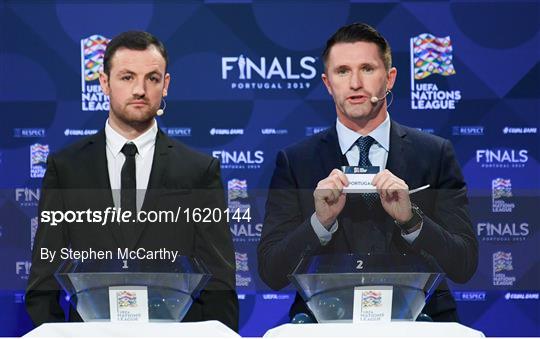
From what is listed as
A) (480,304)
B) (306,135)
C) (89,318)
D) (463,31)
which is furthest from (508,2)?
(89,318)

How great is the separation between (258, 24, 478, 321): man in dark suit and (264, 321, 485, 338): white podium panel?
0.93m

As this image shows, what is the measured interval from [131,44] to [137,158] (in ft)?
1.57

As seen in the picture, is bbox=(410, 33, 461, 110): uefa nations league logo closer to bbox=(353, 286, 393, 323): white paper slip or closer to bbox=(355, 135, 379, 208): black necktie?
bbox=(355, 135, 379, 208): black necktie

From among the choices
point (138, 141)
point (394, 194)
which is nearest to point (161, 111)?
point (138, 141)

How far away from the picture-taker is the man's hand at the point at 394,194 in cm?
350

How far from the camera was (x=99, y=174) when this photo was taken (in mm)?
3959

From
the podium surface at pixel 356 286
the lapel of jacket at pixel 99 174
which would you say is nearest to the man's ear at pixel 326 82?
the lapel of jacket at pixel 99 174

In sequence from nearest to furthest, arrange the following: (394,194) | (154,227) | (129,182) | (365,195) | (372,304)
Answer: (372,304), (394,194), (365,195), (154,227), (129,182)

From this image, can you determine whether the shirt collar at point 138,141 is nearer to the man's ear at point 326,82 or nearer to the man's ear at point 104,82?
the man's ear at point 104,82

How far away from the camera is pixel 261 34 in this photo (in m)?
4.52

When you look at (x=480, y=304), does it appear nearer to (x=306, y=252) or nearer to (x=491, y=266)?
(x=491, y=266)

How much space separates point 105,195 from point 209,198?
42cm

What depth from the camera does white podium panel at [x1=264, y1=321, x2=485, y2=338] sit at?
248cm

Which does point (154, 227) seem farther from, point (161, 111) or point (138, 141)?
point (161, 111)
